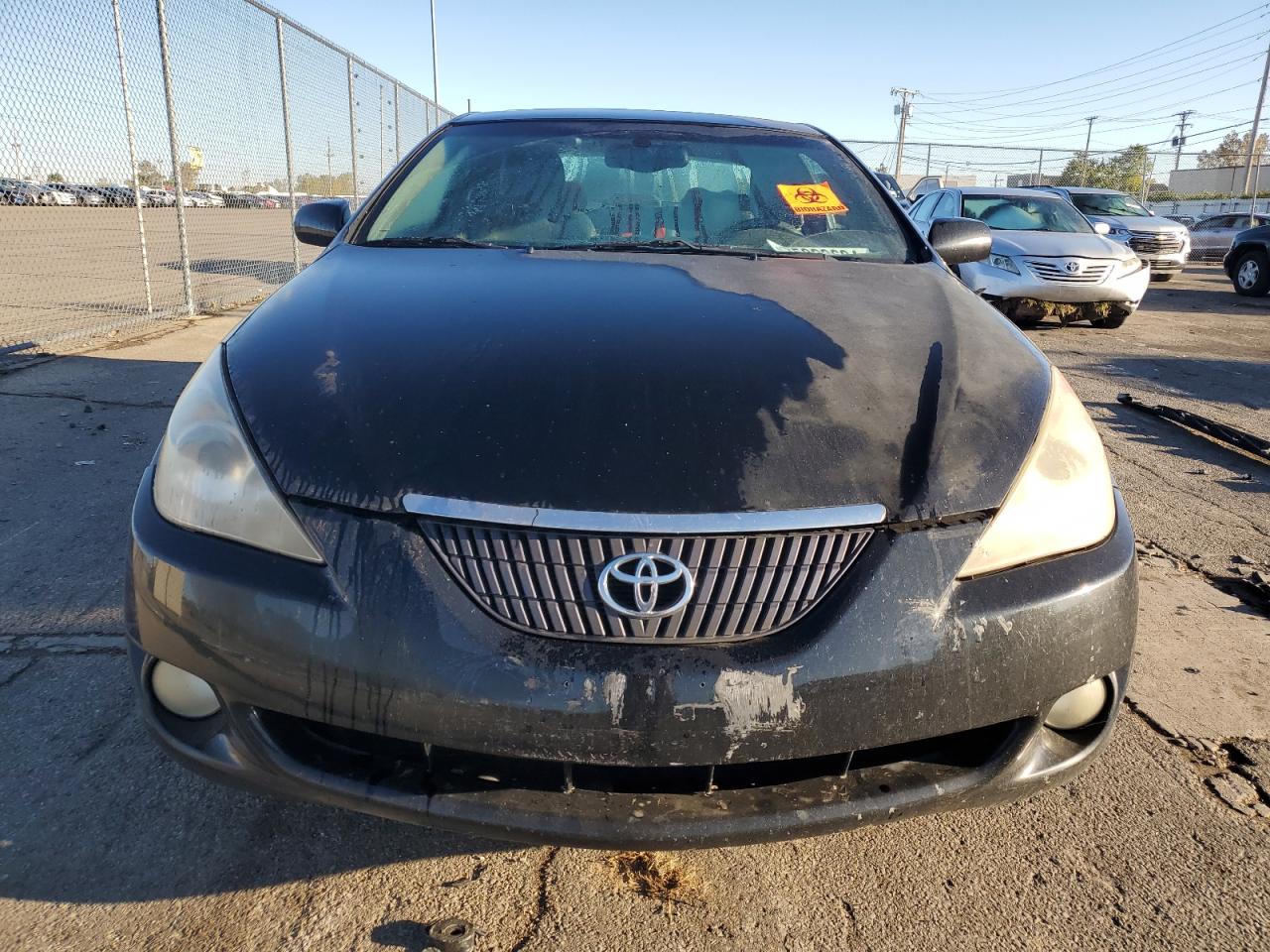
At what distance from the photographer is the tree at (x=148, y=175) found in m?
6.99

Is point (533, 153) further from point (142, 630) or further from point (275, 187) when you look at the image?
point (275, 187)

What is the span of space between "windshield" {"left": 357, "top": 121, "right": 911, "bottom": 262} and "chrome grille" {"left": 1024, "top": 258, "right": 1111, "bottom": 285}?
6.35 metres

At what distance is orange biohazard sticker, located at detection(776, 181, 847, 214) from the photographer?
2.69 meters

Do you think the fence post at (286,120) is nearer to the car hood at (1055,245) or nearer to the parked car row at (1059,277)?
the parked car row at (1059,277)

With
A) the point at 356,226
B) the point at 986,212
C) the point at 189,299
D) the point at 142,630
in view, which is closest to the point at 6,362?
the point at 189,299

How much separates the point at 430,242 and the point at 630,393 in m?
1.13

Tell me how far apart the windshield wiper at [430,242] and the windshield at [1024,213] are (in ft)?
27.7

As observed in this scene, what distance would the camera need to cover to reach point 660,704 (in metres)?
1.26

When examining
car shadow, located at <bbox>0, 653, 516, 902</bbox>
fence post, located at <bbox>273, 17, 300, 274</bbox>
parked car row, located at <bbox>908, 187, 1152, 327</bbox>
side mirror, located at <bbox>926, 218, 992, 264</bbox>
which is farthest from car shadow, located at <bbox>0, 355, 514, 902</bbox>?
parked car row, located at <bbox>908, 187, 1152, 327</bbox>

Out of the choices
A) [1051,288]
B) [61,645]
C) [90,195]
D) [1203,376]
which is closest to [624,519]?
[61,645]

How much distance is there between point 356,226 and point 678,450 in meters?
1.59

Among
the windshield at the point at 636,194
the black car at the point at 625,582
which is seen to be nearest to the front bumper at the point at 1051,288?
the windshield at the point at 636,194

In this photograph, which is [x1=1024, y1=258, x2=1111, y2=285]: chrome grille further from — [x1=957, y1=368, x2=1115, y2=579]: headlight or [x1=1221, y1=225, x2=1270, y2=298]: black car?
[x1=957, y1=368, x2=1115, y2=579]: headlight

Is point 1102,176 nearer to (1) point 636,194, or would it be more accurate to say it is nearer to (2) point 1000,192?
(2) point 1000,192
